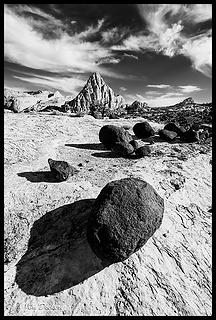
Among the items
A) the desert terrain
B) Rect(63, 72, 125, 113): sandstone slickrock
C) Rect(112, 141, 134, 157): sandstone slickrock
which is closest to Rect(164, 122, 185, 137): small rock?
Rect(112, 141, 134, 157): sandstone slickrock

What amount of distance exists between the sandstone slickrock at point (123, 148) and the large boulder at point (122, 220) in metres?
12.5

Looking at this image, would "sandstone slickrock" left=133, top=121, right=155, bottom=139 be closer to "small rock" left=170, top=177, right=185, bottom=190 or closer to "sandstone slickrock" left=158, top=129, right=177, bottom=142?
"sandstone slickrock" left=158, top=129, right=177, bottom=142

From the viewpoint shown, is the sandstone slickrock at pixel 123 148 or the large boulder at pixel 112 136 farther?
the large boulder at pixel 112 136

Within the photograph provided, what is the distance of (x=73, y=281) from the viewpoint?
10.9 m

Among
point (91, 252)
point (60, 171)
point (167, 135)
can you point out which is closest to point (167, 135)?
point (167, 135)

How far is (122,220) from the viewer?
36.1ft

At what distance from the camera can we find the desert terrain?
10281 millimetres

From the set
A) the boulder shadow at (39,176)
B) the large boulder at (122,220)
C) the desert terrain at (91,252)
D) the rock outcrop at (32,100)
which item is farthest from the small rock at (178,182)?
the rock outcrop at (32,100)

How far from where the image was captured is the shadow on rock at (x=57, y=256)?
10.9m

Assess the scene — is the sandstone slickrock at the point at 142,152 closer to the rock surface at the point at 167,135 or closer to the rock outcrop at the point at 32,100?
the rock surface at the point at 167,135

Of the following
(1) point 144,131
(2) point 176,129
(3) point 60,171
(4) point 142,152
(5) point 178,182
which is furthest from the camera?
(2) point 176,129

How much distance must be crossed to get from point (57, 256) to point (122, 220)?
448cm

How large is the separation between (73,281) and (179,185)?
1214 centimetres

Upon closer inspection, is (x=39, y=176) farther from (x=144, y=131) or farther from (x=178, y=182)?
(x=144, y=131)
